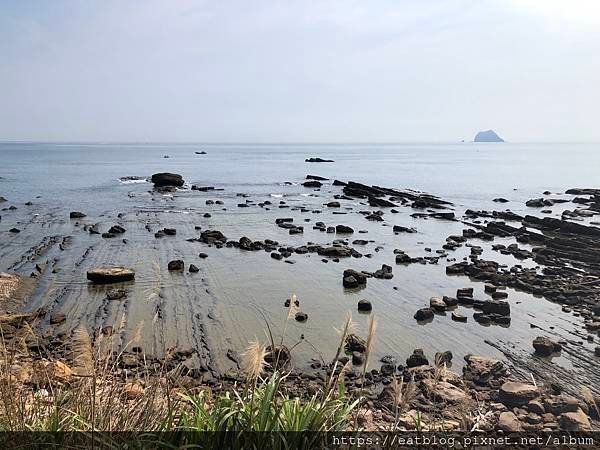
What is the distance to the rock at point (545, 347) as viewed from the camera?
11.3 m

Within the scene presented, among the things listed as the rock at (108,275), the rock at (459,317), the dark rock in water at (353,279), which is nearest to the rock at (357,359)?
the rock at (459,317)

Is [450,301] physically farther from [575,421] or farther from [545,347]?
[575,421]

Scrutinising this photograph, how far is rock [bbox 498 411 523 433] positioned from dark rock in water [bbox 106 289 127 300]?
1188 centimetres

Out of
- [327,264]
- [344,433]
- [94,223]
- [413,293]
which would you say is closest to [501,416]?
[344,433]

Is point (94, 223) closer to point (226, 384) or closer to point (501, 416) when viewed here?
point (226, 384)

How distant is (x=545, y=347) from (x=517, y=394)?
12.2ft

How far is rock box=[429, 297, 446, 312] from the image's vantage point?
14.5 meters

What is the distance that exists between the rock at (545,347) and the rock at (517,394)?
319 centimetres

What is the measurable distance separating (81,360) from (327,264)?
55.9 feet

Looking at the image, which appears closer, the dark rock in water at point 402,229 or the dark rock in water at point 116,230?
the dark rock in water at point 116,230

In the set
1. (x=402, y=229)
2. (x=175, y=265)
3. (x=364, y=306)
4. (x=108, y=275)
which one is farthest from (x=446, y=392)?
(x=402, y=229)

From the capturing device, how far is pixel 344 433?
12.7 ft

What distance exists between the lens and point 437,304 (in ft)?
47.8

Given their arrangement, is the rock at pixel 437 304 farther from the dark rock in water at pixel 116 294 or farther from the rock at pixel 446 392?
the dark rock in water at pixel 116 294
